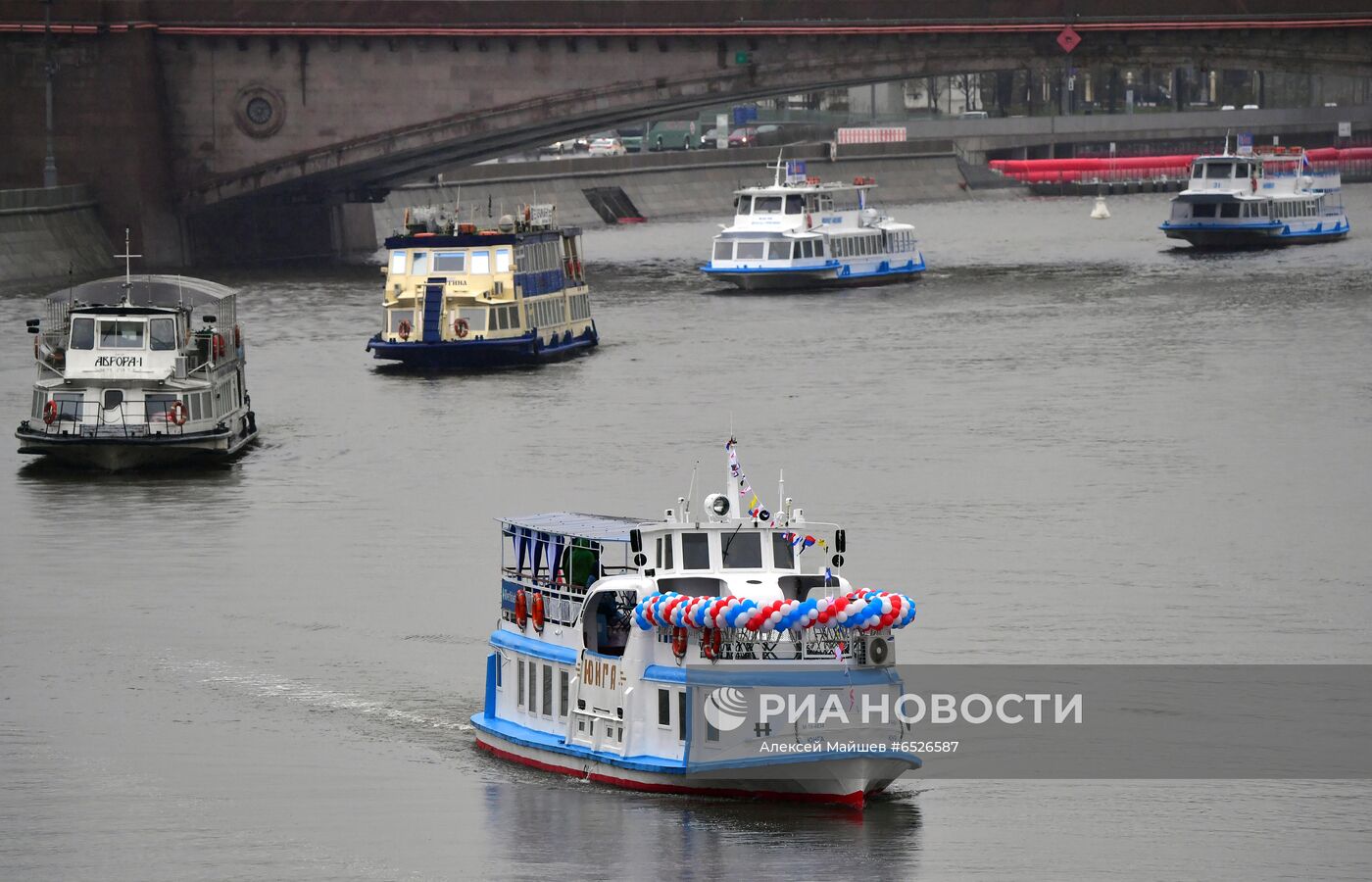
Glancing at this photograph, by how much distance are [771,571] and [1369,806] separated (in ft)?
28.1

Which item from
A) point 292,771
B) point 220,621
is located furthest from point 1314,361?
point 292,771

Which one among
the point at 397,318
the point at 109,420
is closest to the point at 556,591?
the point at 109,420

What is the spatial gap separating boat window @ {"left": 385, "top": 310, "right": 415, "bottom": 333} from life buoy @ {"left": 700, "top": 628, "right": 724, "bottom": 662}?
50.8 m

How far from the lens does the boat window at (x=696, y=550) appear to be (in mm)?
34281

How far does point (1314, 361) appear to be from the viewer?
79750 mm

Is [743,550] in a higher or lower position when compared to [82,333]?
lower

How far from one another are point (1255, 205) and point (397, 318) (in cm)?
5961

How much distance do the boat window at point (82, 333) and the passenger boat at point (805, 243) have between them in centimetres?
4968

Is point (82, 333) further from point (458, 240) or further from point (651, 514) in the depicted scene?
point (458, 240)

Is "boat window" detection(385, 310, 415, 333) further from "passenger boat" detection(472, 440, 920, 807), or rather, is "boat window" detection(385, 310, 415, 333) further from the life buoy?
the life buoy

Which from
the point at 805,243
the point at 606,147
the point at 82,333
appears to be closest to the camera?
the point at 82,333

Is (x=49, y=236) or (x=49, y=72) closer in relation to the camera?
(x=49, y=236)

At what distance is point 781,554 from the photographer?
34625 millimetres

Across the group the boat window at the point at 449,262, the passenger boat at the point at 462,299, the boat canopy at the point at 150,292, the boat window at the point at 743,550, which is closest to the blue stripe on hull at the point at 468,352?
the passenger boat at the point at 462,299
